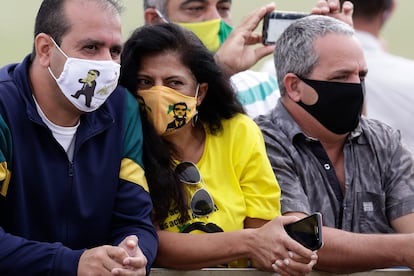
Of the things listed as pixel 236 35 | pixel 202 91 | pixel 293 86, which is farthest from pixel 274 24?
pixel 202 91

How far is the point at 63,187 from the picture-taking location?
12.6ft

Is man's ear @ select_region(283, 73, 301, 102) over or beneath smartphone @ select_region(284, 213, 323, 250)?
over

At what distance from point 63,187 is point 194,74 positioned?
778mm

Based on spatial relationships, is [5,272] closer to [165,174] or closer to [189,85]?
[165,174]

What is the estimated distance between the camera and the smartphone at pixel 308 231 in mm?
3800

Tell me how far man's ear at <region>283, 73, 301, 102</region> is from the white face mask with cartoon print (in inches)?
38.9

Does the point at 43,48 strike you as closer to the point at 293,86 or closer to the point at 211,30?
the point at 293,86

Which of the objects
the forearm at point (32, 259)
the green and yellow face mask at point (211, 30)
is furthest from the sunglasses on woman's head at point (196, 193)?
the green and yellow face mask at point (211, 30)

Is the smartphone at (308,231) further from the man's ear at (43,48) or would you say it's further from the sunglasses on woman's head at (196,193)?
the man's ear at (43,48)

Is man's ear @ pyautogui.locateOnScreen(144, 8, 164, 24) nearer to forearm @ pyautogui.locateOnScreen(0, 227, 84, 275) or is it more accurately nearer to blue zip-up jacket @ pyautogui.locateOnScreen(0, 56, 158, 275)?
blue zip-up jacket @ pyautogui.locateOnScreen(0, 56, 158, 275)

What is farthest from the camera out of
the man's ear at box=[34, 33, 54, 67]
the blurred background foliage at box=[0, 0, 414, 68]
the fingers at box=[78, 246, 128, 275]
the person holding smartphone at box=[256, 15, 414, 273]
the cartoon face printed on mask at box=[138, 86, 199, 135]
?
the blurred background foliage at box=[0, 0, 414, 68]

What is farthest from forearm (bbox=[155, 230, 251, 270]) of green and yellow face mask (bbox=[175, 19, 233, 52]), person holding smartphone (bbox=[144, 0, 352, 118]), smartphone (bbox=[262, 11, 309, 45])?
green and yellow face mask (bbox=[175, 19, 233, 52])

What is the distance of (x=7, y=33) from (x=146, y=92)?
410 centimetres

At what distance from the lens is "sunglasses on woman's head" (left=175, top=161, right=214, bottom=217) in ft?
13.6
